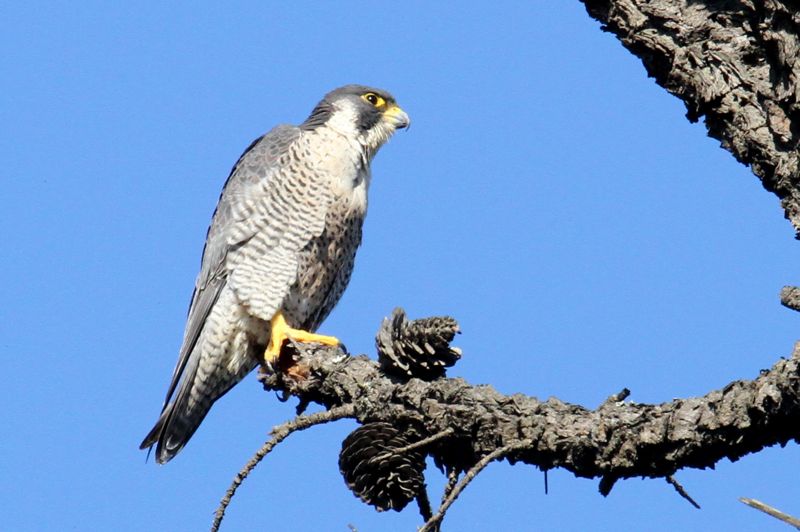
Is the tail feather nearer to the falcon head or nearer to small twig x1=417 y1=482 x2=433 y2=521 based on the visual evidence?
the falcon head

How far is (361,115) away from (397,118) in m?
0.25

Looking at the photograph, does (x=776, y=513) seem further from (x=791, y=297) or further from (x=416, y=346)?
(x=416, y=346)

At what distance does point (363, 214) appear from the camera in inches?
210

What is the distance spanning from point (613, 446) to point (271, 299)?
9.56 ft

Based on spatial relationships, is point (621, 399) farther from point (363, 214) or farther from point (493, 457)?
point (363, 214)

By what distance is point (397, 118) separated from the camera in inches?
230

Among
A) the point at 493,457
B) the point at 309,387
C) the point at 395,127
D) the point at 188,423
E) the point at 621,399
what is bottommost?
the point at 493,457

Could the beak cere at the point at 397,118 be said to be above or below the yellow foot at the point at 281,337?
above

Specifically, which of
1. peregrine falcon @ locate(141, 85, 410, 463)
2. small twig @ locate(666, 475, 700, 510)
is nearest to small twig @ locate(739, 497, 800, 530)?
small twig @ locate(666, 475, 700, 510)

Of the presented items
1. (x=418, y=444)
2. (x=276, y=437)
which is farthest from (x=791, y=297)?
(x=276, y=437)

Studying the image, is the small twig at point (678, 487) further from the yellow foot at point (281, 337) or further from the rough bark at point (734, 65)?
the yellow foot at point (281, 337)

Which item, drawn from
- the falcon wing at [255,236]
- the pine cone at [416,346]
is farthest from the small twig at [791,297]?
the falcon wing at [255,236]

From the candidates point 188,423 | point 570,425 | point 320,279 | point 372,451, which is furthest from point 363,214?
point 570,425

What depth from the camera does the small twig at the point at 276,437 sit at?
2.64 m
